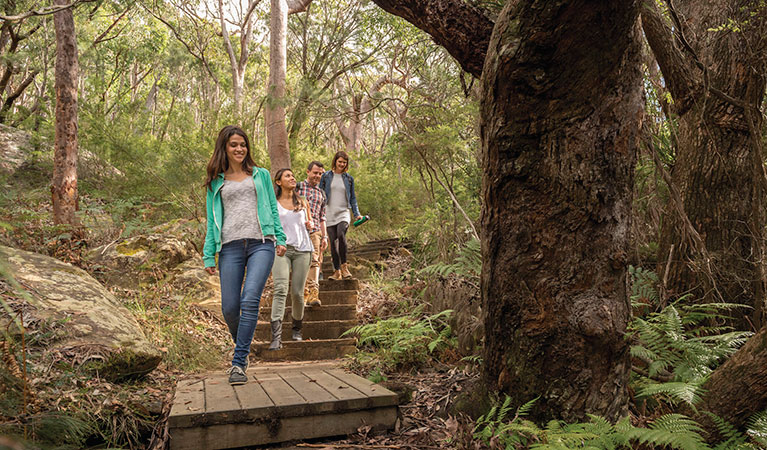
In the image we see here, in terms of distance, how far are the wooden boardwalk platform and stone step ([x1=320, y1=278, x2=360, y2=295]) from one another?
4534mm

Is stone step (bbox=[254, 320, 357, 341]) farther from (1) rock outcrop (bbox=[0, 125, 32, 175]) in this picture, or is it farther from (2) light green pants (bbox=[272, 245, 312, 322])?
(1) rock outcrop (bbox=[0, 125, 32, 175])

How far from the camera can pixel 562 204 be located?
267 cm

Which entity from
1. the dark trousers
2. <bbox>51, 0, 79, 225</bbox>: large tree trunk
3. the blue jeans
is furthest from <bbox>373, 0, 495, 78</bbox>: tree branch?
<bbox>51, 0, 79, 225</bbox>: large tree trunk

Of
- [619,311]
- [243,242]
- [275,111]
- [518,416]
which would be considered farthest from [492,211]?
[275,111]

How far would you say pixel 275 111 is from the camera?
11.7 metres

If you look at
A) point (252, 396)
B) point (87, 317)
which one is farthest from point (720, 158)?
point (87, 317)

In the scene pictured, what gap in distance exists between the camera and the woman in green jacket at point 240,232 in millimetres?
4129

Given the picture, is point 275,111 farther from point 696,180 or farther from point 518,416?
point 518,416

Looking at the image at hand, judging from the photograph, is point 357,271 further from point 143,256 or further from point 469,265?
point 469,265

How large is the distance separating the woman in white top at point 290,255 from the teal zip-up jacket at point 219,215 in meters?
1.38

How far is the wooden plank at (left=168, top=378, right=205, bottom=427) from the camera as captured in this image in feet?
9.65

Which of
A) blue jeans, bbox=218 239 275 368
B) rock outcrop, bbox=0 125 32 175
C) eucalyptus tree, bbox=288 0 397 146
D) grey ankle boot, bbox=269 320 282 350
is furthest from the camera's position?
eucalyptus tree, bbox=288 0 397 146

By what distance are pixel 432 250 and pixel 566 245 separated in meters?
6.05

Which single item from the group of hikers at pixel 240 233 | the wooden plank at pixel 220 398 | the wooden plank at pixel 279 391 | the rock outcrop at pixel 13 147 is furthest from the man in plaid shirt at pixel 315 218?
the rock outcrop at pixel 13 147
